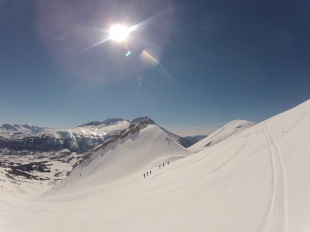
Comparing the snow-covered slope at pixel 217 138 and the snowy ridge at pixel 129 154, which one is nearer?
the snowy ridge at pixel 129 154

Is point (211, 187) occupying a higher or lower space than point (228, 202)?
higher

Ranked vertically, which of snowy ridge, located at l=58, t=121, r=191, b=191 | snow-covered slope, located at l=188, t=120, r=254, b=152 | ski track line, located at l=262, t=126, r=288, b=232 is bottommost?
ski track line, located at l=262, t=126, r=288, b=232

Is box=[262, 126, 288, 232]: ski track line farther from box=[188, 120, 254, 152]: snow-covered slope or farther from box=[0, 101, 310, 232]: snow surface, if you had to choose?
box=[188, 120, 254, 152]: snow-covered slope

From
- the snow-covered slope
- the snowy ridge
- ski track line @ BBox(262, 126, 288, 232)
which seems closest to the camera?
ski track line @ BBox(262, 126, 288, 232)

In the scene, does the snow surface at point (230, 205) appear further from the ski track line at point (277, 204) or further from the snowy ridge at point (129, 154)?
the snowy ridge at point (129, 154)

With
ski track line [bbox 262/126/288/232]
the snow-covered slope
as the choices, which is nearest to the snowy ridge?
ski track line [bbox 262/126/288/232]

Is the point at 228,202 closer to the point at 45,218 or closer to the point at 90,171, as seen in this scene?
the point at 45,218

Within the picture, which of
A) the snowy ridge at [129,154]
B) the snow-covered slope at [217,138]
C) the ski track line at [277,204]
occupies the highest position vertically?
the snow-covered slope at [217,138]

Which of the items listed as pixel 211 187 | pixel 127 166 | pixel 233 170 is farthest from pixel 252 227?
pixel 127 166

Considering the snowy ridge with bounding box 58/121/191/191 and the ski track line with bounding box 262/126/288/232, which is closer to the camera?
the ski track line with bounding box 262/126/288/232

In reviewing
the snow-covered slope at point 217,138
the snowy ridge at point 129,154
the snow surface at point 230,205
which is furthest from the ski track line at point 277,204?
the snow-covered slope at point 217,138

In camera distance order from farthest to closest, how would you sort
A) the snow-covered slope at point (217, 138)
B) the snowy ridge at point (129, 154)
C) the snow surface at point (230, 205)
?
the snow-covered slope at point (217, 138), the snowy ridge at point (129, 154), the snow surface at point (230, 205)
